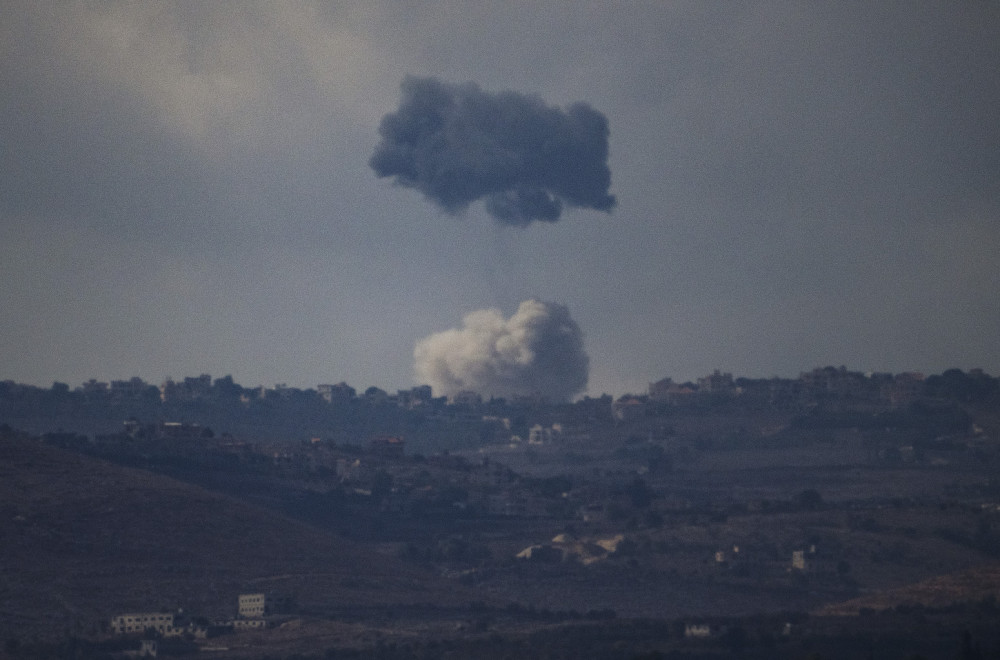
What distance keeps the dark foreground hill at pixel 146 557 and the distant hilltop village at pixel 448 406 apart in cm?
5822

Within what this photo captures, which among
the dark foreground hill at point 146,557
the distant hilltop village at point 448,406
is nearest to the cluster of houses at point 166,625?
the dark foreground hill at point 146,557

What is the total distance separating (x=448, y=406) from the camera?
184500mm

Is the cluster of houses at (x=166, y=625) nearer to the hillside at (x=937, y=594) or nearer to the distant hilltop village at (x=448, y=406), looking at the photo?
the hillside at (x=937, y=594)

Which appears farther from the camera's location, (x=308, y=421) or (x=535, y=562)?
(x=308, y=421)

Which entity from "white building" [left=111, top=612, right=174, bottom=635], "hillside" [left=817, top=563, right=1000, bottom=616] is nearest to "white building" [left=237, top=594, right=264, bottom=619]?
"white building" [left=111, top=612, right=174, bottom=635]

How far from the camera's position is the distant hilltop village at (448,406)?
16762 centimetres

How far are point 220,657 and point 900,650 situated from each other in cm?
2736

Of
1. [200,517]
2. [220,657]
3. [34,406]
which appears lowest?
[220,657]

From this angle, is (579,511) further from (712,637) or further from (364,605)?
(712,637)

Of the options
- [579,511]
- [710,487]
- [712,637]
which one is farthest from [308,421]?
[712,637]

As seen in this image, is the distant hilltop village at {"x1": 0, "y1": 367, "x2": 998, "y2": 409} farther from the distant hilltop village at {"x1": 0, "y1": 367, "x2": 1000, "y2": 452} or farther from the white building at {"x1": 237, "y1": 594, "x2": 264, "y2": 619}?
the white building at {"x1": 237, "y1": 594, "x2": 264, "y2": 619}

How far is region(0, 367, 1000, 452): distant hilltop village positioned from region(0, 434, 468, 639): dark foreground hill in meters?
58.2

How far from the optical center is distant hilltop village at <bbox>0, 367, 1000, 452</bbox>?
550ft

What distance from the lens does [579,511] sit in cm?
12012
